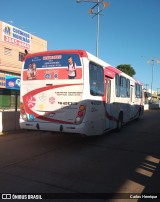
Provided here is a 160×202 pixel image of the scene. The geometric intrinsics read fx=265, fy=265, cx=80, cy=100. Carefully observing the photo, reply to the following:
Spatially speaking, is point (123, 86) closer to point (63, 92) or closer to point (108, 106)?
point (108, 106)

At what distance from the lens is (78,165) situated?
720 centimetres

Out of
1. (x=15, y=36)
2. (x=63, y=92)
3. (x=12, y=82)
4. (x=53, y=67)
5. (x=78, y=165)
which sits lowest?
(x=78, y=165)

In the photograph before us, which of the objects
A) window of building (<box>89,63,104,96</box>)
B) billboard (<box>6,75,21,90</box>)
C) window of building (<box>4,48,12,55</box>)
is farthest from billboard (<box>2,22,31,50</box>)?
window of building (<box>89,63,104,96</box>)

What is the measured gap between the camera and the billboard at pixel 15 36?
101ft

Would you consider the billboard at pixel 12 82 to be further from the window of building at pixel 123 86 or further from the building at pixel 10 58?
the window of building at pixel 123 86

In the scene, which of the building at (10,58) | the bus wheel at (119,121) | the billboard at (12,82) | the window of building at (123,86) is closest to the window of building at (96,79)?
the window of building at (123,86)

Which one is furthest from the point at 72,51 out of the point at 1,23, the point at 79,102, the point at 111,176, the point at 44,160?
the point at 1,23

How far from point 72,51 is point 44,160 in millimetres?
3715

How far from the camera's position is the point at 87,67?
8828mm

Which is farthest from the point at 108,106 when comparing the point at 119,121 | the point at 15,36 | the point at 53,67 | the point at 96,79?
the point at 15,36

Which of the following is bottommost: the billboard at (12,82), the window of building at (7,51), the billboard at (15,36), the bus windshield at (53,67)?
the bus windshield at (53,67)

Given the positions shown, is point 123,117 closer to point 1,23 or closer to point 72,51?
point 72,51

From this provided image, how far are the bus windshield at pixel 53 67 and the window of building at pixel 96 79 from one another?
1.88 ft

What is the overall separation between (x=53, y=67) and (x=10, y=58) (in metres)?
24.7
